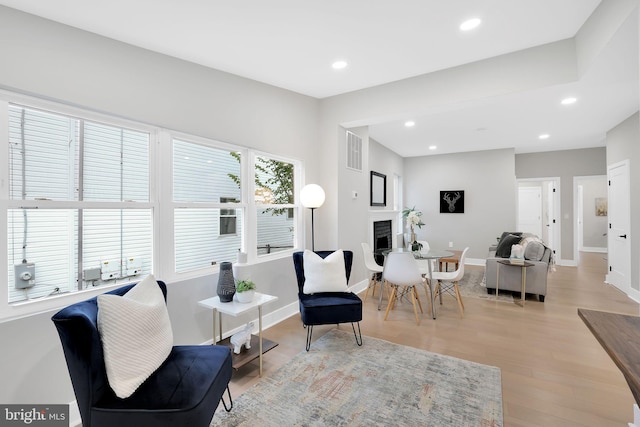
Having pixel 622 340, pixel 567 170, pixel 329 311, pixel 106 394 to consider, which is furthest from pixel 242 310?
pixel 567 170

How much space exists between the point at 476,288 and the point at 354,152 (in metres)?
3.05

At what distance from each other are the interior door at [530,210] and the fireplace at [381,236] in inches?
189

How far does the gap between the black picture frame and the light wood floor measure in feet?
7.17

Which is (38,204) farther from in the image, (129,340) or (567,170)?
(567,170)

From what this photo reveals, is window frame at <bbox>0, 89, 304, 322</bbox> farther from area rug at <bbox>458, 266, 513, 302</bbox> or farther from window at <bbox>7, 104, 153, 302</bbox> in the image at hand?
area rug at <bbox>458, 266, 513, 302</bbox>

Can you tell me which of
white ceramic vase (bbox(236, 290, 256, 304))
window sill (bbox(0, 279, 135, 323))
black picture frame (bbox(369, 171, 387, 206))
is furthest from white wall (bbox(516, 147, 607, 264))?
window sill (bbox(0, 279, 135, 323))

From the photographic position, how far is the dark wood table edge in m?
1.01

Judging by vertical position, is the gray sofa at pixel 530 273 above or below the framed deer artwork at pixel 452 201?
below

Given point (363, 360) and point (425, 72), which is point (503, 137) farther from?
point (363, 360)

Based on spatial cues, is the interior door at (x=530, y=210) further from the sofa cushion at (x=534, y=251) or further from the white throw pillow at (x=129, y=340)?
the white throw pillow at (x=129, y=340)

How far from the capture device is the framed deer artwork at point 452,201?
706 centimetres

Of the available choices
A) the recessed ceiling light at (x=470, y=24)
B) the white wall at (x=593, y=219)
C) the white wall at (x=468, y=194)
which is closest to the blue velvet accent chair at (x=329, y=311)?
the recessed ceiling light at (x=470, y=24)

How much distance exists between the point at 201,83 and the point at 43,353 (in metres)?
2.32

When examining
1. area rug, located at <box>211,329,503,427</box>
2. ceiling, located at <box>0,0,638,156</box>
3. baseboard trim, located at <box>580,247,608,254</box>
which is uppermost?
ceiling, located at <box>0,0,638,156</box>
